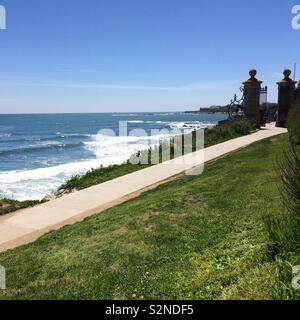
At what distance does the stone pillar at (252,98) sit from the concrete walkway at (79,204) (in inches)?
510

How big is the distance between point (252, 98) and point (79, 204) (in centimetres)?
1969

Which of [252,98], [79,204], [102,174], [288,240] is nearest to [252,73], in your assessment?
[252,98]

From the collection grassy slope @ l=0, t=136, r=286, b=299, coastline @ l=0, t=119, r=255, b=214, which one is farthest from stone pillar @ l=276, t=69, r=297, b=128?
grassy slope @ l=0, t=136, r=286, b=299

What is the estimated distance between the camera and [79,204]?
10.3 m

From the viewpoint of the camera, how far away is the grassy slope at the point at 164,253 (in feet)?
Result: 14.7

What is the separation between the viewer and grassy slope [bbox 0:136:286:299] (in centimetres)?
448

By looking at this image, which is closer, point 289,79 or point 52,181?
point 52,181

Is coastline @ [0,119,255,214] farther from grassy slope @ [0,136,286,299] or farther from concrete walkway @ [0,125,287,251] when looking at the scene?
grassy slope @ [0,136,286,299]

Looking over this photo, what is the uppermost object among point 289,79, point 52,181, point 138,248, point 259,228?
point 289,79

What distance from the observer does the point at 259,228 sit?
5758 millimetres

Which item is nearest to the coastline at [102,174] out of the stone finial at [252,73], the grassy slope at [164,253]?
the grassy slope at [164,253]

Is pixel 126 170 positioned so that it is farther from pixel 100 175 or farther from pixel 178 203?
pixel 178 203
